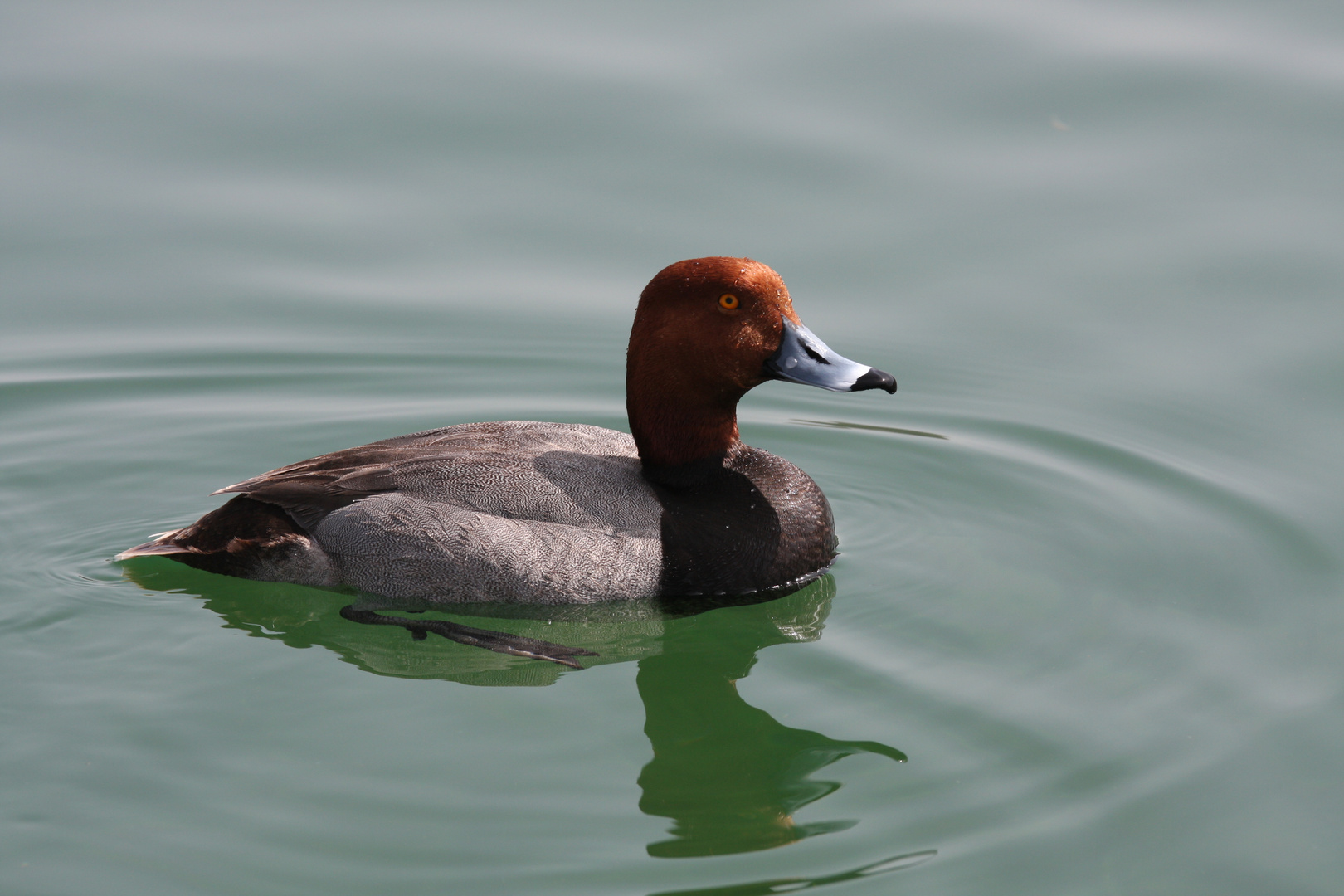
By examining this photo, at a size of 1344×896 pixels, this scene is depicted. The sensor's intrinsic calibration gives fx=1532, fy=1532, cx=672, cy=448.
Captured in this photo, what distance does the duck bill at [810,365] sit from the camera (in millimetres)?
5898

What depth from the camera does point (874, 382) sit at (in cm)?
585

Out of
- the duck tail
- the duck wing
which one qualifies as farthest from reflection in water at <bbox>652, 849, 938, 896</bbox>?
the duck tail

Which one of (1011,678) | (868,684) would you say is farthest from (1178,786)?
(868,684)

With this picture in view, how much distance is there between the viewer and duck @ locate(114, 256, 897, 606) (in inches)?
225

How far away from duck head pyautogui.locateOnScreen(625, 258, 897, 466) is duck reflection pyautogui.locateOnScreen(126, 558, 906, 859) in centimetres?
74

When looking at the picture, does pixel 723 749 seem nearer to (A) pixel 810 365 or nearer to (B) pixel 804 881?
(B) pixel 804 881

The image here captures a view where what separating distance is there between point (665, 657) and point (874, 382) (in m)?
1.31

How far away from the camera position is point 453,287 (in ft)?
27.8

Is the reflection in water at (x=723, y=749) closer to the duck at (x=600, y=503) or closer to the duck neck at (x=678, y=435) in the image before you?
the duck at (x=600, y=503)

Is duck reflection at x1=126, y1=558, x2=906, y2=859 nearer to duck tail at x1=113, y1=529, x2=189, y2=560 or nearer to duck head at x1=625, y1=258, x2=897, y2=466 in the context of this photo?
duck tail at x1=113, y1=529, x2=189, y2=560

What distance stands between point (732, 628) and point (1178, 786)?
1.75m

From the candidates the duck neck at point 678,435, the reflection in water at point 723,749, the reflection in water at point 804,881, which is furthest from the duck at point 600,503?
the reflection in water at point 804,881

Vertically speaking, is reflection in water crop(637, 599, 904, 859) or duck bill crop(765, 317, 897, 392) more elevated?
duck bill crop(765, 317, 897, 392)

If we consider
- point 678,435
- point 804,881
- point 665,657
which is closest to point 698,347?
point 678,435
